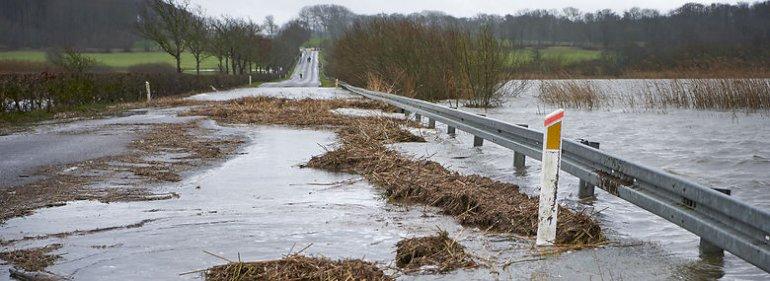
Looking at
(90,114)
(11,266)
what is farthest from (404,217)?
(90,114)

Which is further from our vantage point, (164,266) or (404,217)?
(404,217)

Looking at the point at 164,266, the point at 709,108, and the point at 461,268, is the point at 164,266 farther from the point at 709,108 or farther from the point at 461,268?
the point at 709,108

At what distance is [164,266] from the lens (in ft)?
15.4

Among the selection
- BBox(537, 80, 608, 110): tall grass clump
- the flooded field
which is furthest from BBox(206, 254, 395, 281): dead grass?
BBox(537, 80, 608, 110): tall grass clump

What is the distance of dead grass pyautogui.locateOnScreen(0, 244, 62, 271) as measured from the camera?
4.63 meters

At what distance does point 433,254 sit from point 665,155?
915 centimetres

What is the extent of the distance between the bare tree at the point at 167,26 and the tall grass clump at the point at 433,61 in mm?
20994

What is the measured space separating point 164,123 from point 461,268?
15.3 metres

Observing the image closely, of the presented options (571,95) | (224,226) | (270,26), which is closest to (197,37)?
(571,95)

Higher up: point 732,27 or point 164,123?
point 732,27

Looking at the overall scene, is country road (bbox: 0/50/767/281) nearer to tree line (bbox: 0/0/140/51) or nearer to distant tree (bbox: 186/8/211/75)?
distant tree (bbox: 186/8/211/75)

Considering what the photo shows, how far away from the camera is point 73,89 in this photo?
25562 millimetres

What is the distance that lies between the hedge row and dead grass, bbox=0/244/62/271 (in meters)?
17.4

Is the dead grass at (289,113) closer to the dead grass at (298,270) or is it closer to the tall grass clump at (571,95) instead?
the tall grass clump at (571,95)
